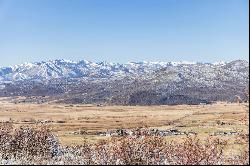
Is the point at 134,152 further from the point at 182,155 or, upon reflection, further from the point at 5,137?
the point at 5,137

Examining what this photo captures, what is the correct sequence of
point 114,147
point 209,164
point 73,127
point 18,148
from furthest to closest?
1. point 73,127
2. point 18,148
3. point 114,147
4. point 209,164

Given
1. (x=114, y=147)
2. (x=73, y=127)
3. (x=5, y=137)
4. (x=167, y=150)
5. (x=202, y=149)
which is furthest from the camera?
(x=73, y=127)

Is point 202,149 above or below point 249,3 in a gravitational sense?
below

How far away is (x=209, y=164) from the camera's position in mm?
21938

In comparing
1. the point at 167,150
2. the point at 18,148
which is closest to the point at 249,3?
the point at 167,150

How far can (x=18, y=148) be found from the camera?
137ft

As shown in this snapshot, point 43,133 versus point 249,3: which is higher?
point 249,3

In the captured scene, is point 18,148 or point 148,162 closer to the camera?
point 148,162

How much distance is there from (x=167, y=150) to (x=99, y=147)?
3815 mm

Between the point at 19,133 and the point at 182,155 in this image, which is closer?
the point at 182,155

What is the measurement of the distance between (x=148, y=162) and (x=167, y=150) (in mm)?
6085

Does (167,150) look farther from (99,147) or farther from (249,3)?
(249,3)

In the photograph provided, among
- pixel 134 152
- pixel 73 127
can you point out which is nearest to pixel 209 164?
pixel 134 152

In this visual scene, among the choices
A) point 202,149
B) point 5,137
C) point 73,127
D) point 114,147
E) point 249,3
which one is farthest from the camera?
point 73,127
